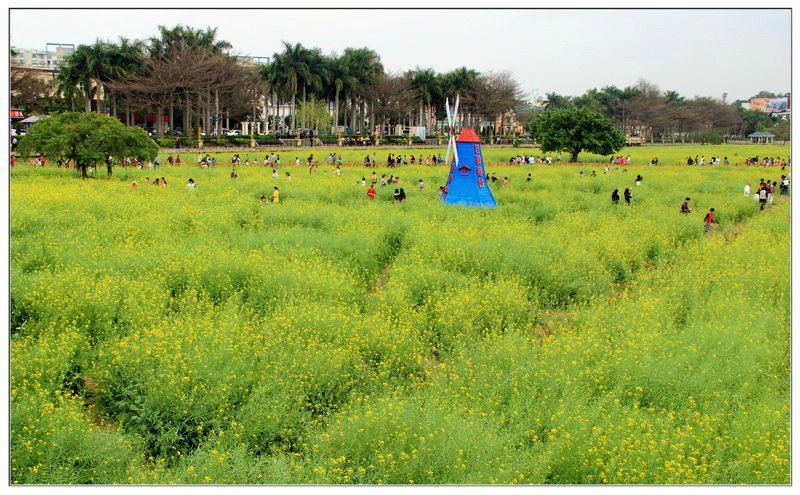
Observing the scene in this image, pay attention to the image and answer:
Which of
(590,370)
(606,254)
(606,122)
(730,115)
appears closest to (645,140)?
(730,115)

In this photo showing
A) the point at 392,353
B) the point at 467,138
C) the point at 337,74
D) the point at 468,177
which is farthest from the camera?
the point at 337,74

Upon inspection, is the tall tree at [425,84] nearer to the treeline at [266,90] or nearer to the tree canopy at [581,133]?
the treeline at [266,90]

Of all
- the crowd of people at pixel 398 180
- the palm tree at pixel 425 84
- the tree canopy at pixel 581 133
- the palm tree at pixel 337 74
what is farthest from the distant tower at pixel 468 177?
the palm tree at pixel 425 84

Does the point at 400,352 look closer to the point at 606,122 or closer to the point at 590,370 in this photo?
the point at 590,370

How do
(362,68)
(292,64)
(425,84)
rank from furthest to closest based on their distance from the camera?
(425,84), (362,68), (292,64)

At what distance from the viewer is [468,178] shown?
24562 mm

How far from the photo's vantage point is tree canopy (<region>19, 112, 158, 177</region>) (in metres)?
28.5

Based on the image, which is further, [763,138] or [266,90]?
[763,138]

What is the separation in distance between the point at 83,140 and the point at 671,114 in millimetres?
92976

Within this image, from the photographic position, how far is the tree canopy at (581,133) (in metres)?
46.6

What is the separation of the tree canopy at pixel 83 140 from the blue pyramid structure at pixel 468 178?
14988 millimetres

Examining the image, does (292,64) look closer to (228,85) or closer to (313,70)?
(313,70)

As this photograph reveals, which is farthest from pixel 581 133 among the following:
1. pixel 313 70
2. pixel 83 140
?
pixel 313 70

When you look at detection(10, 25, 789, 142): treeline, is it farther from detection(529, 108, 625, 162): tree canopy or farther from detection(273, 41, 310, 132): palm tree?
detection(529, 108, 625, 162): tree canopy
